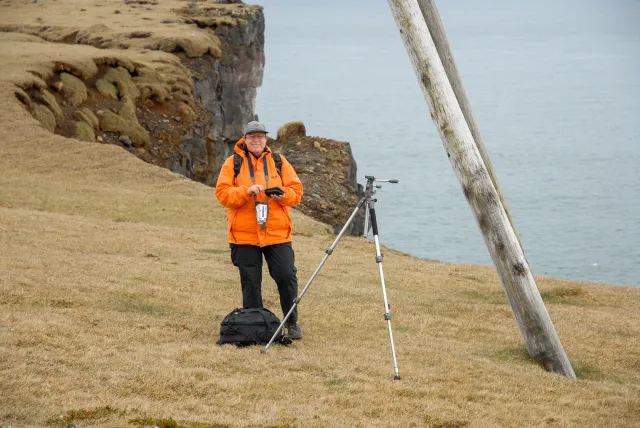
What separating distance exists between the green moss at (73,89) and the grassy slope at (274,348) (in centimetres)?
1605

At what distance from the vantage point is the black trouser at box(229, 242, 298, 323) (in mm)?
11828

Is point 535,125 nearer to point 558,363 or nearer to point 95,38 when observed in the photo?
point 95,38

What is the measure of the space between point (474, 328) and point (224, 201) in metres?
4.88

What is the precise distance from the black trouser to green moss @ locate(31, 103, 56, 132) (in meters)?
25.0

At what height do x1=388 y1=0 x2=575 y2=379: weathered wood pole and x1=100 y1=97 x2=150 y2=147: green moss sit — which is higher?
x1=388 y1=0 x2=575 y2=379: weathered wood pole

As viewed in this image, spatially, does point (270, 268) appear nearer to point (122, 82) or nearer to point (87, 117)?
point (87, 117)

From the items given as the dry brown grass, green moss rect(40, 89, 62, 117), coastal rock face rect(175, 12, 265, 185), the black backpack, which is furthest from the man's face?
the dry brown grass

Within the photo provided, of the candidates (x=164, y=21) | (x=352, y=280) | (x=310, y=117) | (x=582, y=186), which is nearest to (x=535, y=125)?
(x=310, y=117)

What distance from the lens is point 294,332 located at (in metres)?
12.4

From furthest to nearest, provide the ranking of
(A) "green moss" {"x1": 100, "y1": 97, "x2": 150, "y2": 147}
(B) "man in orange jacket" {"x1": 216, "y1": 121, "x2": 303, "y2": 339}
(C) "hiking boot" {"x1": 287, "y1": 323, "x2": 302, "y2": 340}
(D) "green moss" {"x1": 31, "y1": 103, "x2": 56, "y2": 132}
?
(A) "green moss" {"x1": 100, "y1": 97, "x2": 150, "y2": 147}, (D) "green moss" {"x1": 31, "y1": 103, "x2": 56, "y2": 132}, (C) "hiking boot" {"x1": 287, "y1": 323, "x2": 302, "y2": 340}, (B) "man in orange jacket" {"x1": 216, "y1": 121, "x2": 303, "y2": 339}

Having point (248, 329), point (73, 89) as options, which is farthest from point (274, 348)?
point (73, 89)

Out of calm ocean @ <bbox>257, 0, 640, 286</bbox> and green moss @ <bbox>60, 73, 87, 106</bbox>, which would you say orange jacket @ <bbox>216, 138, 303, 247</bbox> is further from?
calm ocean @ <bbox>257, 0, 640, 286</bbox>

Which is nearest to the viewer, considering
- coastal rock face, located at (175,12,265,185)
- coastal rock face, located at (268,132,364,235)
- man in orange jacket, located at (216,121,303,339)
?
man in orange jacket, located at (216,121,303,339)

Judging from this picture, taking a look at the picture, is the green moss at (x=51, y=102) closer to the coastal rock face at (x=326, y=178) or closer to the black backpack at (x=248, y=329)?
the coastal rock face at (x=326, y=178)
